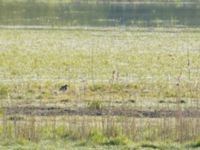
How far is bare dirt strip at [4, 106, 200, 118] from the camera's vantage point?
19844 millimetres

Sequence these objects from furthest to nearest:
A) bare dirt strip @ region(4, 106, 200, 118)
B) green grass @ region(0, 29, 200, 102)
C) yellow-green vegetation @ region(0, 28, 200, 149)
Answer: green grass @ region(0, 29, 200, 102) → bare dirt strip @ region(4, 106, 200, 118) → yellow-green vegetation @ region(0, 28, 200, 149)

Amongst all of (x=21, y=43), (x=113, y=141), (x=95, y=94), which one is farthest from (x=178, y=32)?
(x=113, y=141)

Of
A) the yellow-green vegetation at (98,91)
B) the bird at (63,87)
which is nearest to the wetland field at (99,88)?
the yellow-green vegetation at (98,91)

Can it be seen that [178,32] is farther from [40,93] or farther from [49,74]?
[40,93]

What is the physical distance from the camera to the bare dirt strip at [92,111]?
19844 mm

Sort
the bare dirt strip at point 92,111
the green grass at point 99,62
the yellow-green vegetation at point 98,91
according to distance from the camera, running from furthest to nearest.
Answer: the green grass at point 99,62 < the bare dirt strip at point 92,111 < the yellow-green vegetation at point 98,91

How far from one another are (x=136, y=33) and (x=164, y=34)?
215 centimetres

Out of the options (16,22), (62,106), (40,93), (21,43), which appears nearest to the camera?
(62,106)

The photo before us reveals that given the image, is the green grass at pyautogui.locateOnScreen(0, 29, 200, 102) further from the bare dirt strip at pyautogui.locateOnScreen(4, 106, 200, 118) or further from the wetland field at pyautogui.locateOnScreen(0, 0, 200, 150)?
the bare dirt strip at pyautogui.locateOnScreen(4, 106, 200, 118)

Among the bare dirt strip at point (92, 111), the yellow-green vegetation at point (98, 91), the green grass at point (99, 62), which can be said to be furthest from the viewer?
the green grass at point (99, 62)

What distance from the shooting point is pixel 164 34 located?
176ft

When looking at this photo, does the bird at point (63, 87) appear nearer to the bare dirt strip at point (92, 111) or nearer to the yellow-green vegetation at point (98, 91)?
the yellow-green vegetation at point (98, 91)

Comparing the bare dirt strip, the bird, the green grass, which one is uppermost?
the bare dirt strip

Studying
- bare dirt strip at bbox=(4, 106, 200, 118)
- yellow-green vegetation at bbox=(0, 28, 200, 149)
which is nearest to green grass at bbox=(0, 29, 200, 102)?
yellow-green vegetation at bbox=(0, 28, 200, 149)
